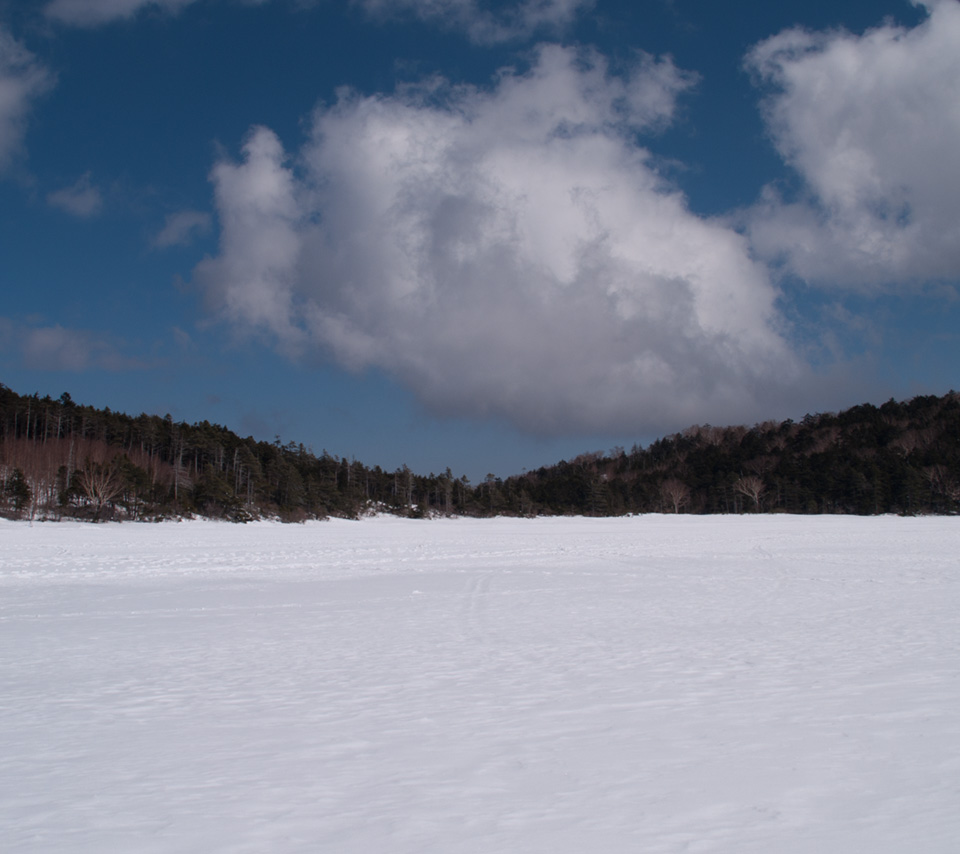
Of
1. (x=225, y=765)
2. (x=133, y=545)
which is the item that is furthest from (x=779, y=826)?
(x=133, y=545)

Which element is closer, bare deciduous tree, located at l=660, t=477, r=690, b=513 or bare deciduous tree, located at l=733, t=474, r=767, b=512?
bare deciduous tree, located at l=733, t=474, r=767, b=512

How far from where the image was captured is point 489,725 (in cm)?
616

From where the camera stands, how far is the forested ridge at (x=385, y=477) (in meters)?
60.8

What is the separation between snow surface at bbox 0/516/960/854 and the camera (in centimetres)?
405

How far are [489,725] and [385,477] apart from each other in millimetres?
111248

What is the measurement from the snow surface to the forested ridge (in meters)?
51.3

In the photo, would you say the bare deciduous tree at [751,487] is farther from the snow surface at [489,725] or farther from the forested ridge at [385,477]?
the snow surface at [489,725]

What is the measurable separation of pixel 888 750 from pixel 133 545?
122ft

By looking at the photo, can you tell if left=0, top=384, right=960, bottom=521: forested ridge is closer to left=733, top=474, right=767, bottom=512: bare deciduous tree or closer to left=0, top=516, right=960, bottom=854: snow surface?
left=733, top=474, right=767, bottom=512: bare deciduous tree

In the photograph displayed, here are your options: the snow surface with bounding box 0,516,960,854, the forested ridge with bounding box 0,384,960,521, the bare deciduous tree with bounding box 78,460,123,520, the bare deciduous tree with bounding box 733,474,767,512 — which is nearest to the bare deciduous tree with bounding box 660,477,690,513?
the forested ridge with bounding box 0,384,960,521

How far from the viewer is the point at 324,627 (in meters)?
12.1

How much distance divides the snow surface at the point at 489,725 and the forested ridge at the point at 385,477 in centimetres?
5130

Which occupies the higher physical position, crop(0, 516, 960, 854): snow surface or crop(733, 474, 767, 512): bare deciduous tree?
crop(733, 474, 767, 512): bare deciduous tree

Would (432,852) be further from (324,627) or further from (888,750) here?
(324,627)
